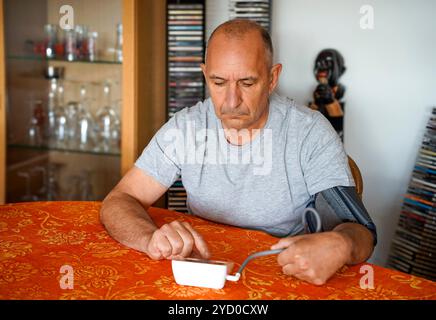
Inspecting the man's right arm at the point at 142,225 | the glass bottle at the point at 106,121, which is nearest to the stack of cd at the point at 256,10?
the glass bottle at the point at 106,121

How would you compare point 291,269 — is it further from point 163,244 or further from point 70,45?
point 70,45

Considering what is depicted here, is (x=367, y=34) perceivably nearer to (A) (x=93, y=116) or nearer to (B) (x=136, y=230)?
(A) (x=93, y=116)

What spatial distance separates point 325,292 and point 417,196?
5.12 ft

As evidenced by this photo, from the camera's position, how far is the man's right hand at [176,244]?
128 centimetres

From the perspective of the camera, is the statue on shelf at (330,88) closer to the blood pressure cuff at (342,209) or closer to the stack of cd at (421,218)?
the stack of cd at (421,218)

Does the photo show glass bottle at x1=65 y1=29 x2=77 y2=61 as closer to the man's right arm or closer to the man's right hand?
the man's right arm

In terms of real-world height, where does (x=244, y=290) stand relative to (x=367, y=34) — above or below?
below

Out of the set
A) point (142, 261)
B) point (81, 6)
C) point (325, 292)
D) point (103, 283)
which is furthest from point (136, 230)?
point (81, 6)

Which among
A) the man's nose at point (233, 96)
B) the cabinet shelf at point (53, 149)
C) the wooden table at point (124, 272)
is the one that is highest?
the man's nose at point (233, 96)

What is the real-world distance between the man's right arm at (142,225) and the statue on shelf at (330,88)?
1.16 m

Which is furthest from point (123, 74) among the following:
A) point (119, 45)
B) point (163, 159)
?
point (163, 159)

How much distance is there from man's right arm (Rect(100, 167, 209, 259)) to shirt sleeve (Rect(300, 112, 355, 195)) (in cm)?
45

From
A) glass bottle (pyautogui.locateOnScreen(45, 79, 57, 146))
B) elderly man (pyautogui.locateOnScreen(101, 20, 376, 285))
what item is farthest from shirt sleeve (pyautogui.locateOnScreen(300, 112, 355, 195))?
glass bottle (pyautogui.locateOnScreen(45, 79, 57, 146))
